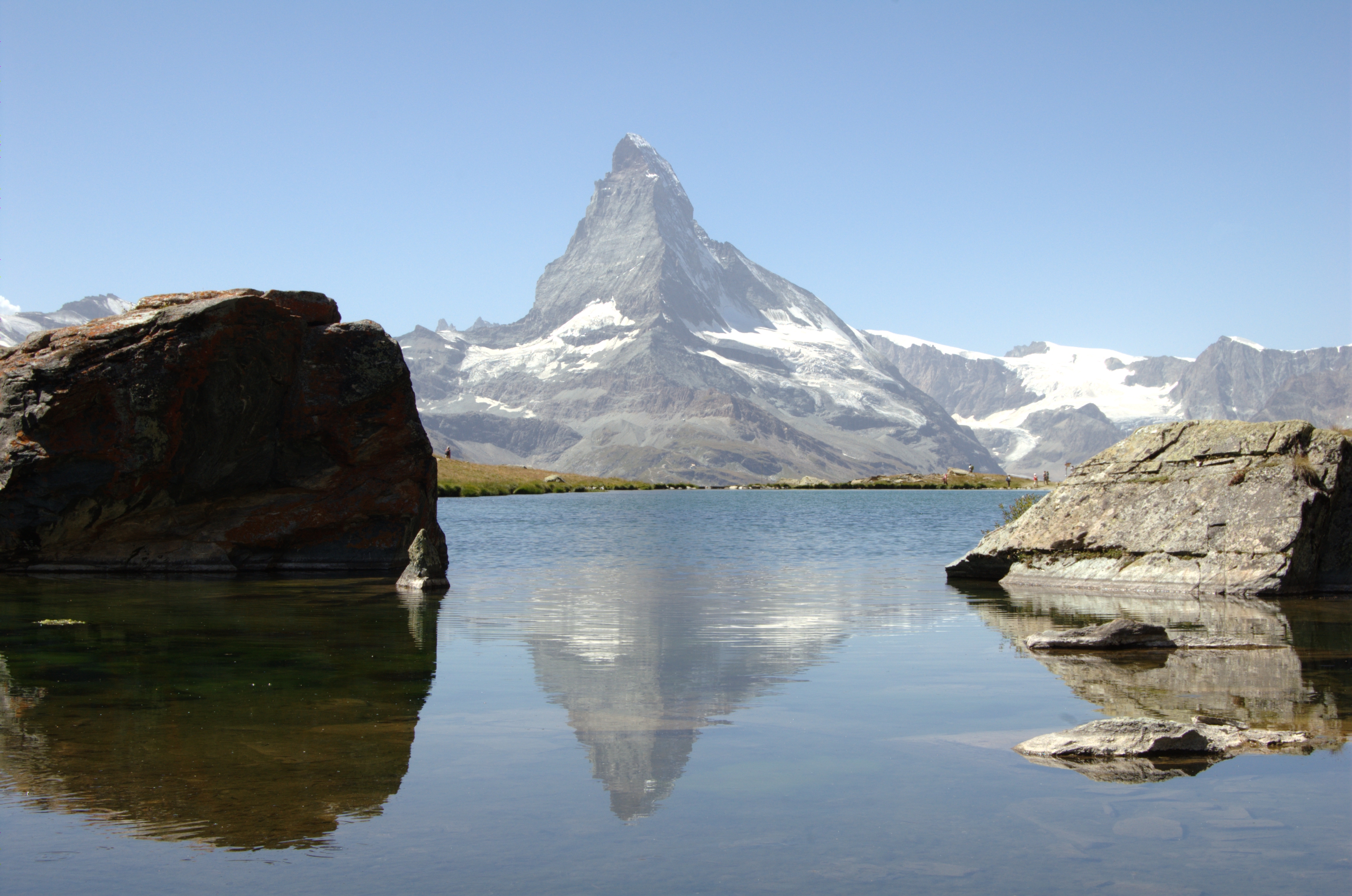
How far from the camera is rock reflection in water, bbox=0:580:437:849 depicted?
959cm

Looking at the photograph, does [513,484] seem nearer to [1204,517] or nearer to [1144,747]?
[1204,517]

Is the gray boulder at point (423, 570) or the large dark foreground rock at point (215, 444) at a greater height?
the large dark foreground rock at point (215, 444)

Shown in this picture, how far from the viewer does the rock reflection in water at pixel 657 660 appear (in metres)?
11.6

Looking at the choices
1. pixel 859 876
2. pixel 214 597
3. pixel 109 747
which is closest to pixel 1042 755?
pixel 859 876

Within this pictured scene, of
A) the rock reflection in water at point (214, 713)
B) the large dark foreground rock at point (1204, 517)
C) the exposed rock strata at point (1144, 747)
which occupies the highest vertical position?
the large dark foreground rock at point (1204, 517)

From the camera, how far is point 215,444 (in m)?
33.2

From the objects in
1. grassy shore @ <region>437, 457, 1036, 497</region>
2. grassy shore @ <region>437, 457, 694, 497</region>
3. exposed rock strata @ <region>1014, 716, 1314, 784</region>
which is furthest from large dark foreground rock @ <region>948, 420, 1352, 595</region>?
grassy shore @ <region>437, 457, 694, 497</region>

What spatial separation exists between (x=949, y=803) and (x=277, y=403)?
2930cm

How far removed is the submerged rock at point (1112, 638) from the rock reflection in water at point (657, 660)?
12.8 ft

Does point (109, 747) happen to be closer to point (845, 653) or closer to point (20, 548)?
point (845, 653)

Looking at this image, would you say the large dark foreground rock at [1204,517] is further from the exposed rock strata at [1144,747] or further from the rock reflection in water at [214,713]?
the rock reflection in water at [214,713]

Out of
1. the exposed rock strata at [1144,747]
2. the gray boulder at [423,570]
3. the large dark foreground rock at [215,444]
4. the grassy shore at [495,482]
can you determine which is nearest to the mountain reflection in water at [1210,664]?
the exposed rock strata at [1144,747]

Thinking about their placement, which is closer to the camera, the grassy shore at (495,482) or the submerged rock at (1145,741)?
the submerged rock at (1145,741)

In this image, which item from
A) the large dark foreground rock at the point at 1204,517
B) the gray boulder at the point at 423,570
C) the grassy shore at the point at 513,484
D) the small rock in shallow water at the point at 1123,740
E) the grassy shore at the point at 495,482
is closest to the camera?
the small rock in shallow water at the point at 1123,740
